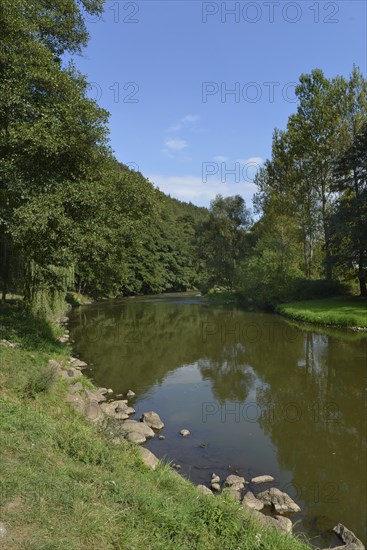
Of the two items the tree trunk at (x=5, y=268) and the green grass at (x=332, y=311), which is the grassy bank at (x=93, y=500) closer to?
the tree trunk at (x=5, y=268)

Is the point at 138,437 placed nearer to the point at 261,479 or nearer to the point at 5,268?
the point at 261,479

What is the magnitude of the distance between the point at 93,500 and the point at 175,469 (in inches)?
157

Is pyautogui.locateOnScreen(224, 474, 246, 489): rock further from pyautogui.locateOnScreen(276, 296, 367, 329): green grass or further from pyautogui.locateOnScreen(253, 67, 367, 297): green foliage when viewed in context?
pyautogui.locateOnScreen(253, 67, 367, 297): green foliage

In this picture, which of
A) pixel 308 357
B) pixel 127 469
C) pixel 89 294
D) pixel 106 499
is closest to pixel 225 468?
pixel 127 469

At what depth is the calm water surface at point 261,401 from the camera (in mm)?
8602

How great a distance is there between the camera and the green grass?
2664cm

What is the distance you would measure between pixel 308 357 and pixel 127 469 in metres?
14.7

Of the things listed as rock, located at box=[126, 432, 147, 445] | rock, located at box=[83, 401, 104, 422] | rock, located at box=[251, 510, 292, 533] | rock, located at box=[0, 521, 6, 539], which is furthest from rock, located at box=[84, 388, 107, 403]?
rock, located at box=[0, 521, 6, 539]

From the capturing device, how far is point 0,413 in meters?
7.32

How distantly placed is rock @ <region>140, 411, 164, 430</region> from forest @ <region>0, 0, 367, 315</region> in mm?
5784

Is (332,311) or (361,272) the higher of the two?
(361,272)

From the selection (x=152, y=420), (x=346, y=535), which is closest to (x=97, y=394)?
(x=152, y=420)

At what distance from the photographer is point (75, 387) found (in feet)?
40.3

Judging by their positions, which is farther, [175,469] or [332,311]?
[332,311]
